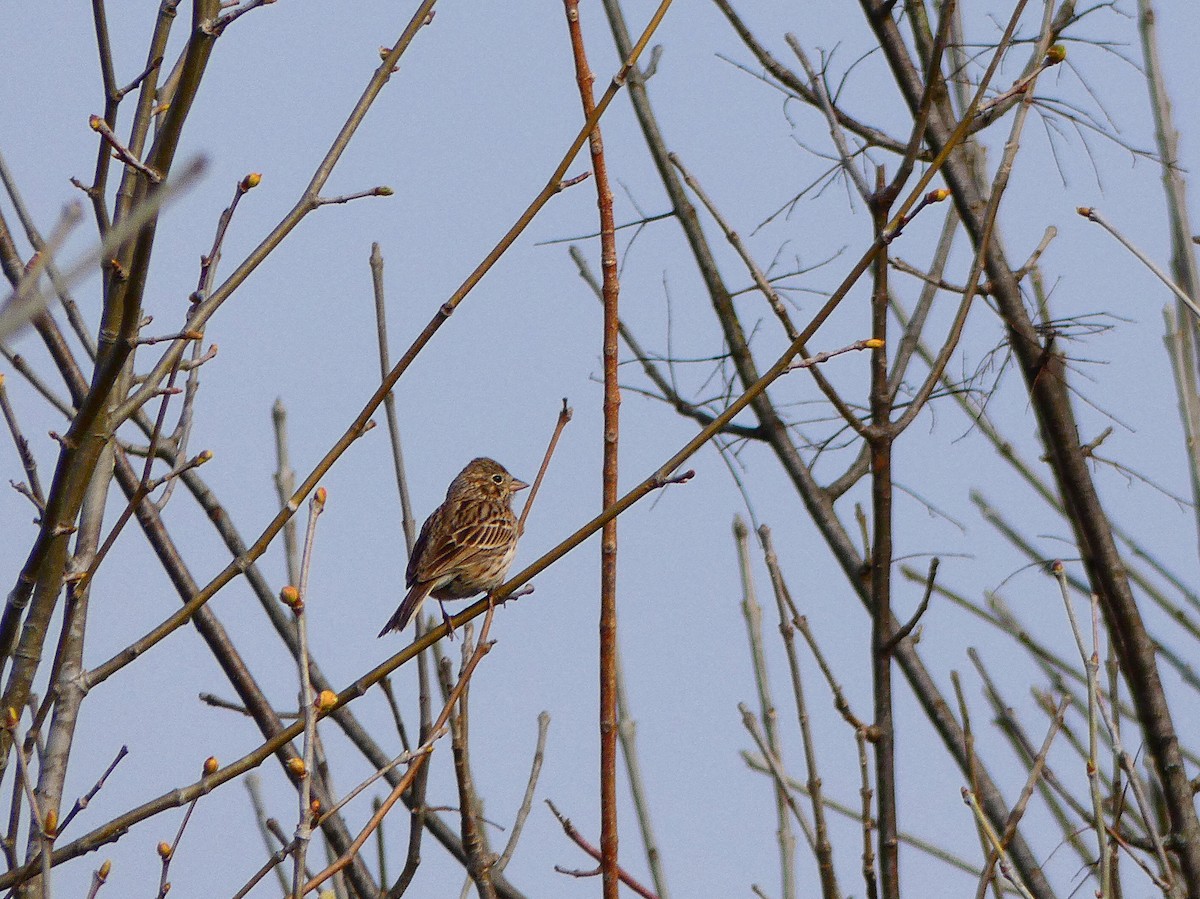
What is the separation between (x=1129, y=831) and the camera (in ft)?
13.0

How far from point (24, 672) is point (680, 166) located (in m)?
2.35

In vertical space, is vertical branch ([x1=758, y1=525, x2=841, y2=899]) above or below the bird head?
below

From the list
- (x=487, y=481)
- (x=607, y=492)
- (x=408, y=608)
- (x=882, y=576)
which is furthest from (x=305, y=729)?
(x=487, y=481)

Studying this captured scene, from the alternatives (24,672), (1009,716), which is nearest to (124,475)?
(24,672)

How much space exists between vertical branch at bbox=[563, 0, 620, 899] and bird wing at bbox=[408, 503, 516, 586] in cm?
216

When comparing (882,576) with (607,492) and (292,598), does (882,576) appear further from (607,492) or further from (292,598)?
(292,598)

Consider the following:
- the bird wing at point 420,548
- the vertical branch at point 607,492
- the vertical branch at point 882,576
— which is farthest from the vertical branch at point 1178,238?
the bird wing at point 420,548

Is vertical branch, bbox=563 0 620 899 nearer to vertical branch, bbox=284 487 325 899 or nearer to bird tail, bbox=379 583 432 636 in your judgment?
vertical branch, bbox=284 487 325 899

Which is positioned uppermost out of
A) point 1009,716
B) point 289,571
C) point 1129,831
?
point 289,571

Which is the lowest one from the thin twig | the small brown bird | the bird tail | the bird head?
the thin twig

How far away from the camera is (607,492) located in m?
2.76

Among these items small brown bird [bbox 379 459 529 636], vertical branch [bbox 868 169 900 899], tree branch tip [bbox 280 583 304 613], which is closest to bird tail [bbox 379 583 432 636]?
small brown bird [bbox 379 459 529 636]

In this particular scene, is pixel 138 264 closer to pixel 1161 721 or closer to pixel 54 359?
pixel 54 359

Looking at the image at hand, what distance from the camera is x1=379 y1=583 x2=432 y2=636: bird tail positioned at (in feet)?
15.5
